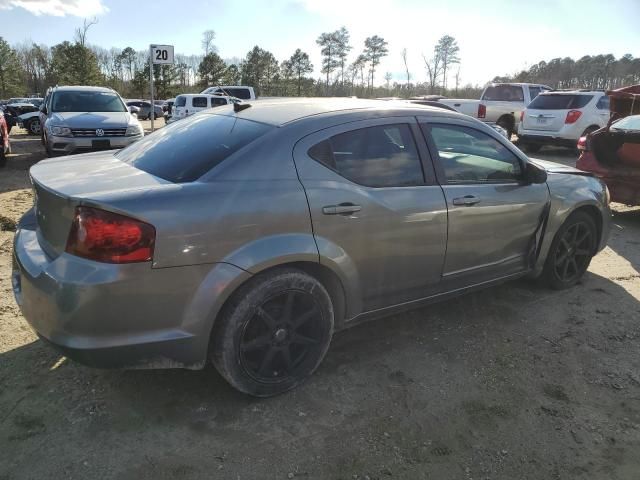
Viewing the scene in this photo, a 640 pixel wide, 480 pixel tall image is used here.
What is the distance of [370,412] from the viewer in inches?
108

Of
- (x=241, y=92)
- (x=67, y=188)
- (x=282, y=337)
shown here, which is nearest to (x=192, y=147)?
(x=67, y=188)

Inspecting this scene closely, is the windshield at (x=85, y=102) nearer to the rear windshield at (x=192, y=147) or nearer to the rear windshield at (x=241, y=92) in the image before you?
the rear windshield at (x=192, y=147)

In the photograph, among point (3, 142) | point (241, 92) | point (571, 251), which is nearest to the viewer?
point (571, 251)

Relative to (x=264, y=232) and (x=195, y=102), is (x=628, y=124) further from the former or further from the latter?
(x=195, y=102)

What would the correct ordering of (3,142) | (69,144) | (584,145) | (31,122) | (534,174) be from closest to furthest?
(534,174) → (584,145) → (69,144) → (3,142) → (31,122)

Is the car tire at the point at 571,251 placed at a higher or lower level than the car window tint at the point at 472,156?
lower

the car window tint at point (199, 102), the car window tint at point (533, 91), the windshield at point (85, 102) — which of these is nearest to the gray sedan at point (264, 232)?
the windshield at point (85, 102)

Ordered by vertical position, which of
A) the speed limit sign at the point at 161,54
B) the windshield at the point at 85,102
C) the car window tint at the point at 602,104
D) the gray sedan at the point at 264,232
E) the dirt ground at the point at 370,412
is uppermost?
the speed limit sign at the point at 161,54

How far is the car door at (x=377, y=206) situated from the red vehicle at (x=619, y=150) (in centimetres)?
475

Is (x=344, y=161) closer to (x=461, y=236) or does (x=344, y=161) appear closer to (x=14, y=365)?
(x=461, y=236)

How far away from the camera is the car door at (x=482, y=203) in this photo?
3371mm

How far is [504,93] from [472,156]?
1506 centimetres

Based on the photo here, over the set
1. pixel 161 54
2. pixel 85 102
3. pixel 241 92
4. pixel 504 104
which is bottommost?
pixel 85 102

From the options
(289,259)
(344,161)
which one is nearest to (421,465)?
(289,259)
